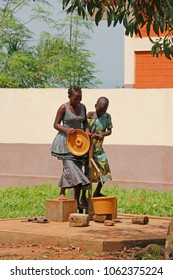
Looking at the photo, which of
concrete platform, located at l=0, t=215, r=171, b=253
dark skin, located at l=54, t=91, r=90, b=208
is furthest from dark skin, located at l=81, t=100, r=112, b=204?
concrete platform, located at l=0, t=215, r=171, b=253

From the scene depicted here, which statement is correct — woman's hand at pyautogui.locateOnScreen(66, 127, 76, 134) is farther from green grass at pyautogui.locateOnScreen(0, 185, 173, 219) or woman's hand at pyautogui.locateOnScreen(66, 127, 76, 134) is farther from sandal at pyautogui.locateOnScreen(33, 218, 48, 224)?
green grass at pyautogui.locateOnScreen(0, 185, 173, 219)

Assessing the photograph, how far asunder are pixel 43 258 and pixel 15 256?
38 cm

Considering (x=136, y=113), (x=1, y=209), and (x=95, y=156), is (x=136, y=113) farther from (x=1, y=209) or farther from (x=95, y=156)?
(x=95, y=156)

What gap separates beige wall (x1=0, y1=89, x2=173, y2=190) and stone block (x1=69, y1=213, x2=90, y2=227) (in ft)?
21.1

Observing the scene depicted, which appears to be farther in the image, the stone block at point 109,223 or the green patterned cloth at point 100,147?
the green patterned cloth at point 100,147

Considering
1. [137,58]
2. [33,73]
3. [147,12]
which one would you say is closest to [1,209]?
[147,12]

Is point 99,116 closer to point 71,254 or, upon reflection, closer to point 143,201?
point 143,201

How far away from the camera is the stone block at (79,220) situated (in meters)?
12.4

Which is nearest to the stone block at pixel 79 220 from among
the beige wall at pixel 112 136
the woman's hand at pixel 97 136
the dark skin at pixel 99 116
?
the dark skin at pixel 99 116

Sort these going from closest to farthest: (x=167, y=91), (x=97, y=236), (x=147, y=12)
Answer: (x=147, y=12)
(x=97, y=236)
(x=167, y=91)

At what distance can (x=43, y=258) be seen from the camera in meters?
10.6

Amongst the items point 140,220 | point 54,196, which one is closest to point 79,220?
point 140,220

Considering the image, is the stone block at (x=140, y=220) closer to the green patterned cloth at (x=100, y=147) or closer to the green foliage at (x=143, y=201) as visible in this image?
the green patterned cloth at (x=100, y=147)

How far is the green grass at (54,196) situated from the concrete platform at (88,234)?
2.13 meters
